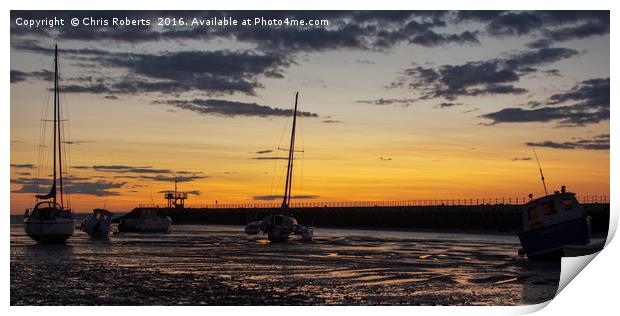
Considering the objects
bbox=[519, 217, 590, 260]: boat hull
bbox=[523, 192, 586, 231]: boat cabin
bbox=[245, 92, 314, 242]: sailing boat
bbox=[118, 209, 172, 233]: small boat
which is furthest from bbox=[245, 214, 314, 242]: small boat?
bbox=[118, 209, 172, 233]: small boat

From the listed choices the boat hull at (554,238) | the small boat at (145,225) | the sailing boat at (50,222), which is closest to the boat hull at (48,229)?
the sailing boat at (50,222)

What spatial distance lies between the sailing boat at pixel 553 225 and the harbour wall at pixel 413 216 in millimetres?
34923

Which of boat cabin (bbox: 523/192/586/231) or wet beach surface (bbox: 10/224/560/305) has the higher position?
boat cabin (bbox: 523/192/586/231)

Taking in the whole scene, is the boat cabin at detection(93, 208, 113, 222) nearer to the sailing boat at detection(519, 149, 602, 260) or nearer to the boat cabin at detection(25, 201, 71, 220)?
the boat cabin at detection(25, 201, 71, 220)

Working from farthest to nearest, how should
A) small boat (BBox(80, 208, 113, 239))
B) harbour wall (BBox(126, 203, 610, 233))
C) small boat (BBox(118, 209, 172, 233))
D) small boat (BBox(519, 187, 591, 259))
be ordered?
1. small boat (BBox(118, 209, 172, 233))
2. harbour wall (BBox(126, 203, 610, 233))
3. small boat (BBox(80, 208, 113, 239))
4. small boat (BBox(519, 187, 591, 259))

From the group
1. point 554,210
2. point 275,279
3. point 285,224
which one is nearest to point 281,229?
point 285,224

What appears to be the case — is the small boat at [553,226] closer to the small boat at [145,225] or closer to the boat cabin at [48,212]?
the boat cabin at [48,212]

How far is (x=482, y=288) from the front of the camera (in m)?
25.5

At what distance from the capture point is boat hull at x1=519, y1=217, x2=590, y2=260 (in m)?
34.8

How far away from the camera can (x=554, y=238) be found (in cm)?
3594

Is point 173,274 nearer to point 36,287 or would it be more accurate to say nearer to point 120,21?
point 36,287

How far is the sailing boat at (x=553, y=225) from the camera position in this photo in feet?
115

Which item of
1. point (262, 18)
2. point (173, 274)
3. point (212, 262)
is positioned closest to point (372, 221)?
point (212, 262)

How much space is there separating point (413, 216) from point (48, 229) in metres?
65.7
